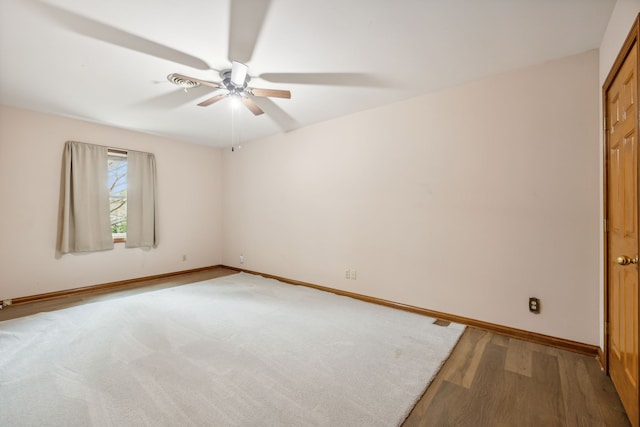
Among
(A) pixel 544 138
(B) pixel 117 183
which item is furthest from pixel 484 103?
(B) pixel 117 183

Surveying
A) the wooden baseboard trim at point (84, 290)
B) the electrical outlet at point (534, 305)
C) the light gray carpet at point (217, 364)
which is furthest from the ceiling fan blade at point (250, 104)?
the wooden baseboard trim at point (84, 290)

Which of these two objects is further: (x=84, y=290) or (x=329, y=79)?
(x=84, y=290)

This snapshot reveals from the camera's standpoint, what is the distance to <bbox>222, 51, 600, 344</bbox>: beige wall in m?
2.32

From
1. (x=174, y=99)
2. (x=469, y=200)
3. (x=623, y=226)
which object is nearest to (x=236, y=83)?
(x=174, y=99)

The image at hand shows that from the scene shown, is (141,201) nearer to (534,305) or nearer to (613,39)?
(534,305)

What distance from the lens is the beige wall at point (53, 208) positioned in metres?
3.47

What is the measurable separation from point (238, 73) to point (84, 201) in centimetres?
323

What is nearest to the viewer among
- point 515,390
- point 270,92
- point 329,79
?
point 515,390

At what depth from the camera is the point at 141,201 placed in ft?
15.1

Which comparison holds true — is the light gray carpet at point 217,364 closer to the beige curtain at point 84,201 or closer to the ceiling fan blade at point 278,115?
the beige curtain at point 84,201

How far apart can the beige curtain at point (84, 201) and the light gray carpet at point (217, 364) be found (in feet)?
3.88

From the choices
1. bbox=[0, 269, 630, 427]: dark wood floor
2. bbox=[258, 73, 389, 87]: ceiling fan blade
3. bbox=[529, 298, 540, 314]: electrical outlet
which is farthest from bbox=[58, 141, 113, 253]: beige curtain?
bbox=[529, 298, 540, 314]: electrical outlet

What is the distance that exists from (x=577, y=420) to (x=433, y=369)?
30.1 inches

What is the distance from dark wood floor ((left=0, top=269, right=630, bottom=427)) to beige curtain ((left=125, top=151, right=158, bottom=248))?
4.59 m
